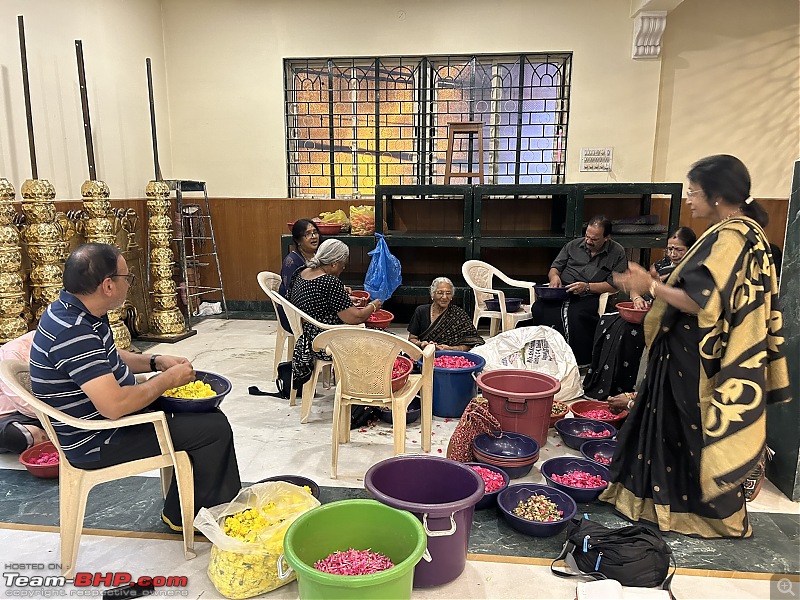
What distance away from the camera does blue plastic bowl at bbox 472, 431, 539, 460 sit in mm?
2963

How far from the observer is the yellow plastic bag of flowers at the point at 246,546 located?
6.63 feet

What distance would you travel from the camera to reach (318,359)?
361cm

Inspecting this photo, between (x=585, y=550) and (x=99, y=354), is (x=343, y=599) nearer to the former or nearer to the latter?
(x=585, y=550)

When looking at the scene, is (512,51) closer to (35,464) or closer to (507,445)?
(507,445)

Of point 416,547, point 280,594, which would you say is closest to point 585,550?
point 416,547

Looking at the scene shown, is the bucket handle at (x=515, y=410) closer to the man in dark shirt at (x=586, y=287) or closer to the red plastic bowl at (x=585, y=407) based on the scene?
the red plastic bowl at (x=585, y=407)

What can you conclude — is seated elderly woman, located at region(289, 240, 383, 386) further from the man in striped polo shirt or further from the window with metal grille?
the window with metal grille

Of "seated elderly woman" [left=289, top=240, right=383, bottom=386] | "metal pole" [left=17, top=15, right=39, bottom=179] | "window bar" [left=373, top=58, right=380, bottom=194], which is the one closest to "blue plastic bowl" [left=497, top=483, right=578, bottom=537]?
"seated elderly woman" [left=289, top=240, right=383, bottom=386]

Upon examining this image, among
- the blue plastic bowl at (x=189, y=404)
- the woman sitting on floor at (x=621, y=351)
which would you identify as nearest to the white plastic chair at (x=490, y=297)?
the woman sitting on floor at (x=621, y=351)

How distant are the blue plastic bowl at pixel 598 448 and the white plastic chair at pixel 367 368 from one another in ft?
3.20

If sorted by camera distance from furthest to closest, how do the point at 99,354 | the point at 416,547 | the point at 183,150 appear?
the point at 183,150 < the point at 99,354 < the point at 416,547

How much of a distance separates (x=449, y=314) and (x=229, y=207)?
3597mm

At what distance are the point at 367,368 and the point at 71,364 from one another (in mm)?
1370

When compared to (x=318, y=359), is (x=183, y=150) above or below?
above
